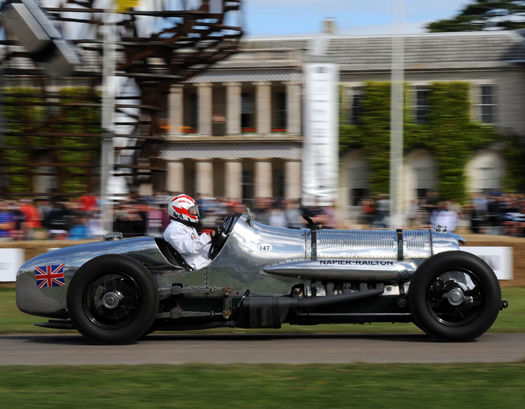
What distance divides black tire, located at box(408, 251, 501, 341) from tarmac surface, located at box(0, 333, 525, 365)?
171 millimetres

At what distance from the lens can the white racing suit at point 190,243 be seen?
8633mm

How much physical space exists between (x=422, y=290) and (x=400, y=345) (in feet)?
1.81

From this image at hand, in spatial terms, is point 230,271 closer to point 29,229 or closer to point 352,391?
point 352,391

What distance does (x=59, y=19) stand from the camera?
22.5 meters

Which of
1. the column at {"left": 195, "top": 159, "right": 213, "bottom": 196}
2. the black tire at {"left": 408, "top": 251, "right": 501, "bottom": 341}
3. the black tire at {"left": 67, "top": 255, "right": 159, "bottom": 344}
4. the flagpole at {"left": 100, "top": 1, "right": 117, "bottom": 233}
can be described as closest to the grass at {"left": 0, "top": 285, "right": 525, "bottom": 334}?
the black tire at {"left": 408, "top": 251, "right": 501, "bottom": 341}

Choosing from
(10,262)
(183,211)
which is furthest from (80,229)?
(183,211)

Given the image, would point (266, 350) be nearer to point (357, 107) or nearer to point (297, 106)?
point (357, 107)

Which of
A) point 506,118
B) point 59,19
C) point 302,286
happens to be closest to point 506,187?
point 506,118

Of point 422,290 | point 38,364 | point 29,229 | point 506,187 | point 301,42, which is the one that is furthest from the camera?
point 301,42

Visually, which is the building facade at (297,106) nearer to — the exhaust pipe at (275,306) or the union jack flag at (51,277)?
the union jack flag at (51,277)

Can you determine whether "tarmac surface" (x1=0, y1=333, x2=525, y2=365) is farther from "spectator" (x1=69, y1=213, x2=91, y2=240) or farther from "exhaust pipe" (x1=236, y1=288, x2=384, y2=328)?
"spectator" (x1=69, y1=213, x2=91, y2=240)

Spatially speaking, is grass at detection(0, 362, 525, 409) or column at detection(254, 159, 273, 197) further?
column at detection(254, 159, 273, 197)

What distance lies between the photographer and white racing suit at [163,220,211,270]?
863 cm

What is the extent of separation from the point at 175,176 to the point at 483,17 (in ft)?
77.7
